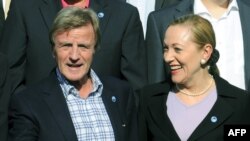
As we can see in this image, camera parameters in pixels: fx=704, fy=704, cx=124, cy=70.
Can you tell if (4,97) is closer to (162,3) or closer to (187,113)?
(187,113)

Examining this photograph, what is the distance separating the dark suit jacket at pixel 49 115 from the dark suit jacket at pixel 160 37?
2.69ft

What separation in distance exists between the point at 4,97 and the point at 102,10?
1116 mm

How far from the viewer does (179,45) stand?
466 cm

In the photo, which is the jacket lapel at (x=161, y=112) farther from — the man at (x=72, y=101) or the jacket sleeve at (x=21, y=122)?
the jacket sleeve at (x=21, y=122)

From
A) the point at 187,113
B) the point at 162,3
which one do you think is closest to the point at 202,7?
the point at 162,3

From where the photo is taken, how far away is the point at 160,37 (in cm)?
531

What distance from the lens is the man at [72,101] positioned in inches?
164

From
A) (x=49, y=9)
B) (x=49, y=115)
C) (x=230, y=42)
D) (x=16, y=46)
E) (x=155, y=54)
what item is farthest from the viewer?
(x=230, y=42)

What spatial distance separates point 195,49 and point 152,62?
2.24 ft

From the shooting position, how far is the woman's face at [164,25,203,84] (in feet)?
15.3

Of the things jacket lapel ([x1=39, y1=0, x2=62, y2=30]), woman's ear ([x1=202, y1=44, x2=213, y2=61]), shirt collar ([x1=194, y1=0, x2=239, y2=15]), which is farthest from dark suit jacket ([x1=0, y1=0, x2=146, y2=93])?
woman's ear ([x1=202, y1=44, x2=213, y2=61])

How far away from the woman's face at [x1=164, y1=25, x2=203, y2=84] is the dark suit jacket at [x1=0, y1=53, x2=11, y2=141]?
3.51 ft

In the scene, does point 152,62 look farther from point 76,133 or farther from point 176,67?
point 76,133

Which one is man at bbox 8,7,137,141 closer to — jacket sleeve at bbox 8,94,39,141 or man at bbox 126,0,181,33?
jacket sleeve at bbox 8,94,39,141
